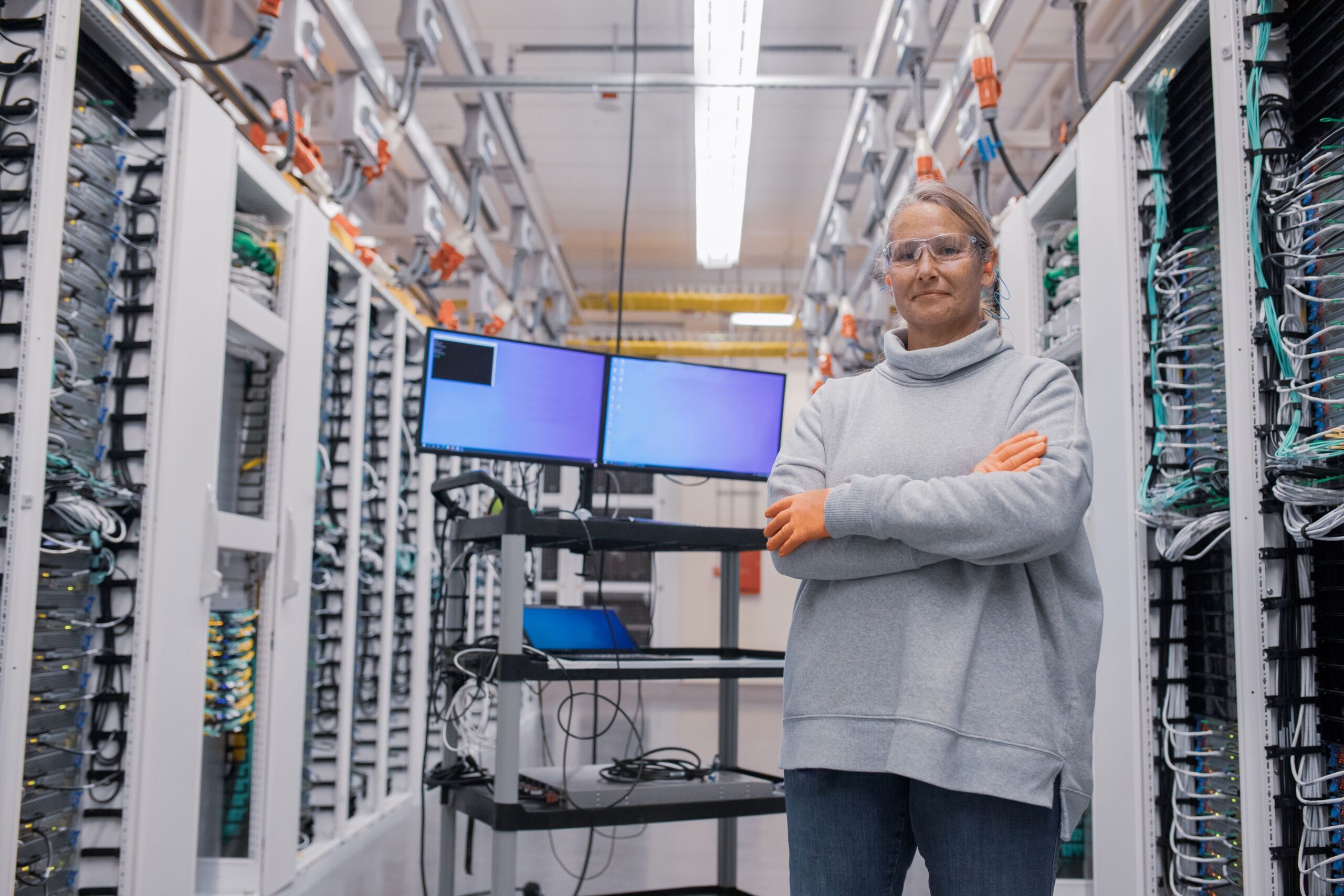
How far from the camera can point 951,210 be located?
137 cm

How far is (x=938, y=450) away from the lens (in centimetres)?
133

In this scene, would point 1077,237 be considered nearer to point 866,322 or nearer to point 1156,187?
point 1156,187

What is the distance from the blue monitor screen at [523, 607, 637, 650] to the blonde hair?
4.55ft

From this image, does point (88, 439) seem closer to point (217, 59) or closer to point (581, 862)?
point (217, 59)

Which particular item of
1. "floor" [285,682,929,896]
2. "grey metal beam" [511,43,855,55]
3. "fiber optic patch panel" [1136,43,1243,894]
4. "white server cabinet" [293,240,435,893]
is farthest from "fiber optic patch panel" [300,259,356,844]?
"fiber optic patch panel" [1136,43,1243,894]

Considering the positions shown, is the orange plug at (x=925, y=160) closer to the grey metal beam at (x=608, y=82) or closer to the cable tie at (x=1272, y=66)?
the grey metal beam at (x=608, y=82)

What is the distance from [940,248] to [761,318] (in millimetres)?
7438

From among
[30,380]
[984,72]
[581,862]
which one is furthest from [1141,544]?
[30,380]

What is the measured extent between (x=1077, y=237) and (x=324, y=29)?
3.82 metres

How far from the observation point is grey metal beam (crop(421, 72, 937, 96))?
4.43 metres

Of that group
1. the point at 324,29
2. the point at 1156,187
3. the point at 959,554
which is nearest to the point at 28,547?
the point at 959,554

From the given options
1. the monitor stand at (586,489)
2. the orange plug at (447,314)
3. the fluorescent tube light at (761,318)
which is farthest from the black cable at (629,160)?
the fluorescent tube light at (761,318)

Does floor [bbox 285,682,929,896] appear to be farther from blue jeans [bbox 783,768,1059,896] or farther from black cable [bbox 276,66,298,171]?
black cable [bbox 276,66,298,171]

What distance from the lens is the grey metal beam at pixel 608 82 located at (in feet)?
14.5
